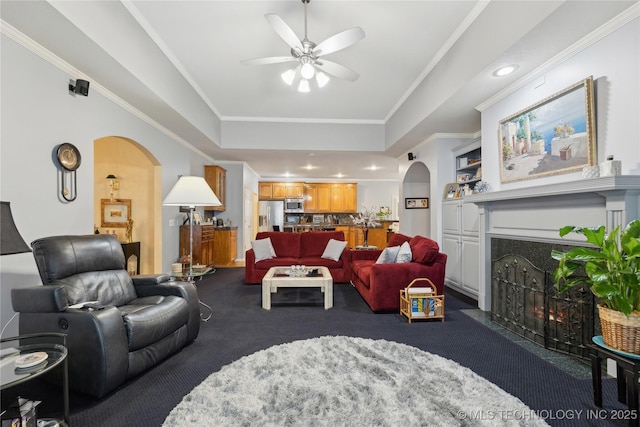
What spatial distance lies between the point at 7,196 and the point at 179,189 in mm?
1307

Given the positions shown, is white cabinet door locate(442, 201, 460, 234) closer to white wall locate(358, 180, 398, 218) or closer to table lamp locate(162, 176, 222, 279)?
table lamp locate(162, 176, 222, 279)

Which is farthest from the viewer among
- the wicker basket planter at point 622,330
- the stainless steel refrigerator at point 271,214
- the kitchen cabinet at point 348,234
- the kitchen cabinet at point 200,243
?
the stainless steel refrigerator at point 271,214

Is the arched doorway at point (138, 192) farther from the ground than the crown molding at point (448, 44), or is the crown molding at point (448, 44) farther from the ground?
the crown molding at point (448, 44)

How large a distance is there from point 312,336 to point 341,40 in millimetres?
2742

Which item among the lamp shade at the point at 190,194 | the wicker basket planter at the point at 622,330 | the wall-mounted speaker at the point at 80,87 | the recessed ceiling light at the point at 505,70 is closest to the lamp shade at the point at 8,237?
the lamp shade at the point at 190,194

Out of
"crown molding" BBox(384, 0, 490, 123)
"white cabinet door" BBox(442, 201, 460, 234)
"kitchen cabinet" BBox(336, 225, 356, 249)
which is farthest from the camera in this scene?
"kitchen cabinet" BBox(336, 225, 356, 249)

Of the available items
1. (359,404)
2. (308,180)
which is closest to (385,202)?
(308,180)

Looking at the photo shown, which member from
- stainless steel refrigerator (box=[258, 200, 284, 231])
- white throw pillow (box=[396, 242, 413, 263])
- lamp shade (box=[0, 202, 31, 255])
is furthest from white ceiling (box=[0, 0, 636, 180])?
stainless steel refrigerator (box=[258, 200, 284, 231])

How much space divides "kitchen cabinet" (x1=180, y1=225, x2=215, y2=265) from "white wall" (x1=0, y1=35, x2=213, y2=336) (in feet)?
7.98

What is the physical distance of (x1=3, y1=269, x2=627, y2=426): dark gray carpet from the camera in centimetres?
181

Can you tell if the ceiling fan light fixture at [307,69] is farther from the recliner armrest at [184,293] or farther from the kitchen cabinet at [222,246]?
the kitchen cabinet at [222,246]

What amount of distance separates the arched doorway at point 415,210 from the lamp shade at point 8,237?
6192mm

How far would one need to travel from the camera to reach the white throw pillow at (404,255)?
3828 mm

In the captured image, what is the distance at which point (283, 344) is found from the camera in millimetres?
2676
